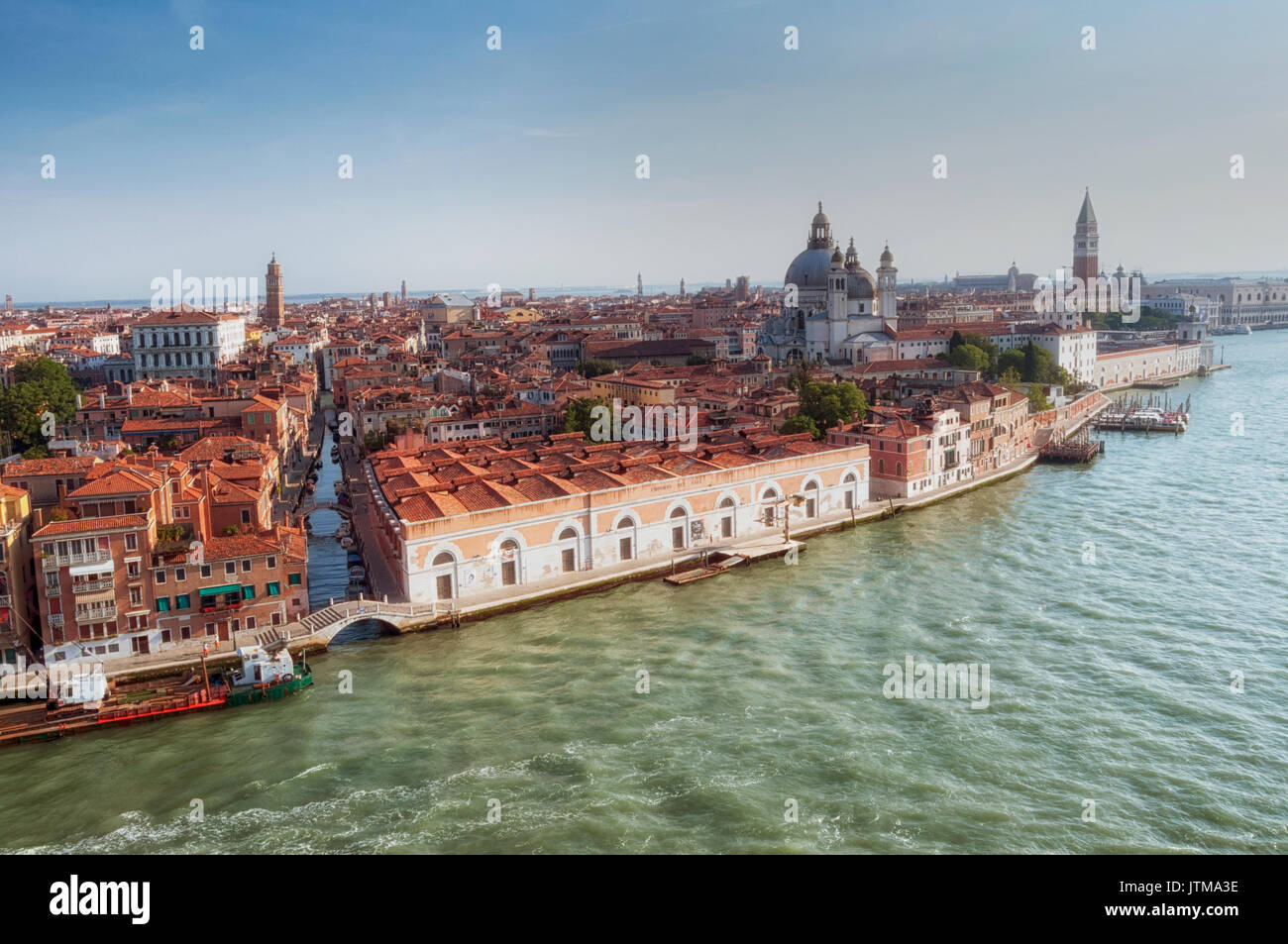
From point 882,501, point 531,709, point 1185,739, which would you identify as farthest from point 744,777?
point 882,501

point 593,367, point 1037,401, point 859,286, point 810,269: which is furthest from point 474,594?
point 810,269

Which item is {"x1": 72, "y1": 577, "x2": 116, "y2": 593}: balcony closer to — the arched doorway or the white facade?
the arched doorway

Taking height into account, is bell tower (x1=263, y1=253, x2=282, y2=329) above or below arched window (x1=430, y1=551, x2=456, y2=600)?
above

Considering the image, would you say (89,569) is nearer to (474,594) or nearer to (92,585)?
(92,585)

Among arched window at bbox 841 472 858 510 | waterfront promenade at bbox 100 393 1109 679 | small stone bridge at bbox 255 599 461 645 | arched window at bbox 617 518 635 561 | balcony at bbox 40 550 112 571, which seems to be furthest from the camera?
arched window at bbox 841 472 858 510

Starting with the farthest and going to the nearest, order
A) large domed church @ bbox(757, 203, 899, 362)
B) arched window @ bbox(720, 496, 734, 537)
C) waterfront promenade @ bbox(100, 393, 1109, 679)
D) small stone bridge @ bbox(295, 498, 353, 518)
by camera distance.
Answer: large domed church @ bbox(757, 203, 899, 362)
small stone bridge @ bbox(295, 498, 353, 518)
arched window @ bbox(720, 496, 734, 537)
waterfront promenade @ bbox(100, 393, 1109, 679)

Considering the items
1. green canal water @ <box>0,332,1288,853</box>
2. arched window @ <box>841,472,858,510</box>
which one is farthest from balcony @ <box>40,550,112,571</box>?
arched window @ <box>841,472,858,510</box>
